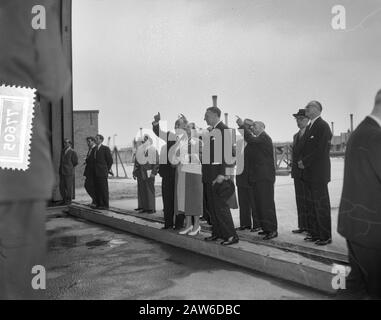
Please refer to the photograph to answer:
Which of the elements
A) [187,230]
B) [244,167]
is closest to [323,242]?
[244,167]

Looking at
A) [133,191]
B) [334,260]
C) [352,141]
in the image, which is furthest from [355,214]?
[133,191]

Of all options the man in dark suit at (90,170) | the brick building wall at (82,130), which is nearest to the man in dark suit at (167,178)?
the man in dark suit at (90,170)

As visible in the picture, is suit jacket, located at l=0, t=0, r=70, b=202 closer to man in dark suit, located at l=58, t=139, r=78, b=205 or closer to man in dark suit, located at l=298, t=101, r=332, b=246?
man in dark suit, located at l=298, t=101, r=332, b=246

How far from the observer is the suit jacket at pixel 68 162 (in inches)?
373

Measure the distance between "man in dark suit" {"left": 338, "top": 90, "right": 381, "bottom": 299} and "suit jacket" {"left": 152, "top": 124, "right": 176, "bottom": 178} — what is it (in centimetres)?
349

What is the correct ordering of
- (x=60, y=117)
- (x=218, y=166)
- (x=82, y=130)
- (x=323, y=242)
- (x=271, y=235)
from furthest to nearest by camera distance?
(x=82, y=130)
(x=60, y=117)
(x=271, y=235)
(x=218, y=166)
(x=323, y=242)

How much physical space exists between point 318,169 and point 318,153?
18cm

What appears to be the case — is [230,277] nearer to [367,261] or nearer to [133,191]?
[367,261]

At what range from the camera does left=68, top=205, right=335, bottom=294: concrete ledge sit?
3.36m

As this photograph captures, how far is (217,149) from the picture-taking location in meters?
4.62

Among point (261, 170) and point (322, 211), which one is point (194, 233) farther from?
point (322, 211)

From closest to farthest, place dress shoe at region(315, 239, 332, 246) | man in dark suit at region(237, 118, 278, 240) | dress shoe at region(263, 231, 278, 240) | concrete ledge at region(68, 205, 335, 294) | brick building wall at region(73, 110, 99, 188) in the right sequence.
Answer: concrete ledge at region(68, 205, 335, 294) → dress shoe at region(315, 239, 332, 246) → dress shoe at region(263, 231, 278, 240) → man in dark suit at region(237, 118, 278, 240) → brick building wall at region(73, 110, 99, 188)

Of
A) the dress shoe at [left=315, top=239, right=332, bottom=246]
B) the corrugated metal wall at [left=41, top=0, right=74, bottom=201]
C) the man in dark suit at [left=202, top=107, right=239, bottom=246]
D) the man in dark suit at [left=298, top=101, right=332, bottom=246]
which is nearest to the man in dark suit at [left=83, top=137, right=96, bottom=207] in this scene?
the corrugated metal wall at [left=41, top=0, right=74, bottom=201]
